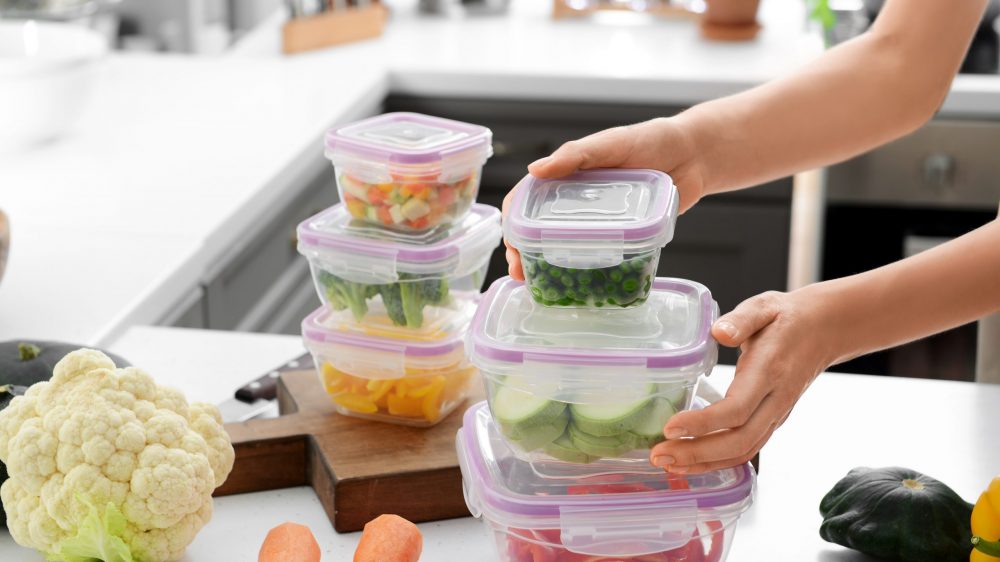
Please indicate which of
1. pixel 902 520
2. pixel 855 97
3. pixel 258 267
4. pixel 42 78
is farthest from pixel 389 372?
pixel 42 78

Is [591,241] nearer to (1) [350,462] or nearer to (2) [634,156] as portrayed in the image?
(2) [634,156]

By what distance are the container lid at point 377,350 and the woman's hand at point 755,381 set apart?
34 centimetres

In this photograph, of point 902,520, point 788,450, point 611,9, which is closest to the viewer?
point 902,520

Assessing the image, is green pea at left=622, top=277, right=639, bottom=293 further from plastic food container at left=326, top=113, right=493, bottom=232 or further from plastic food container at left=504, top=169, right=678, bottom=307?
plastic food container at left=326, top=113, right=493, bottom=232

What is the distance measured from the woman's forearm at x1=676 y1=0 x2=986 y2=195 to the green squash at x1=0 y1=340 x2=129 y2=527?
2.24 ft

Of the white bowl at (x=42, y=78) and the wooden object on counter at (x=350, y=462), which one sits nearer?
the wooden object on counter at (x=350, y=462)

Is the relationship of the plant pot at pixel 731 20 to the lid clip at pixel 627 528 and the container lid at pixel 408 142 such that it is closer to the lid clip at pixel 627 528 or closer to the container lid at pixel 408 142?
the container lid at pixel 408 142

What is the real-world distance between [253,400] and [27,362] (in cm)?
26

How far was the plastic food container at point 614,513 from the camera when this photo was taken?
986 mm

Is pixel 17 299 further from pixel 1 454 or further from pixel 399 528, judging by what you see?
pixel 399 528

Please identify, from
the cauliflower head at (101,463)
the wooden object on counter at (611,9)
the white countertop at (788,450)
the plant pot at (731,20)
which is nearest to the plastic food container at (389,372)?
the white countertop at (788,450)

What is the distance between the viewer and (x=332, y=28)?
281 cm

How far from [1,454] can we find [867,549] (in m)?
0.73

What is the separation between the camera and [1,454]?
1.07 meters
